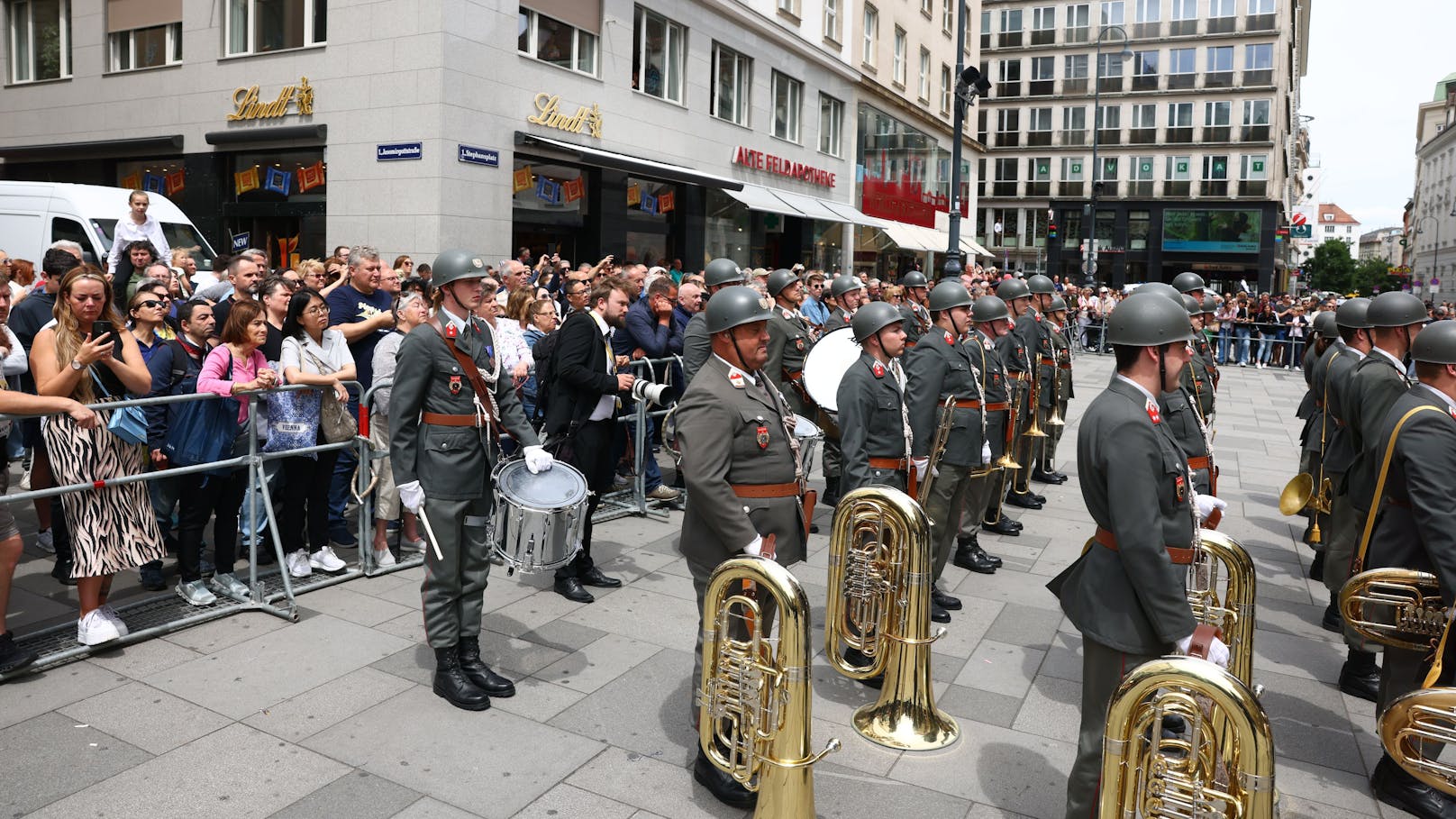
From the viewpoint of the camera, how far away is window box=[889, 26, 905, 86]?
3397 cm

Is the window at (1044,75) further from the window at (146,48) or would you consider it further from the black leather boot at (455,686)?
the black leather boot at (455,686)

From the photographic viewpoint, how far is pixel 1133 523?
3377mm

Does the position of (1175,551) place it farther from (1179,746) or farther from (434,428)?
(434,428)

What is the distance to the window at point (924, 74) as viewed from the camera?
36.8 meters

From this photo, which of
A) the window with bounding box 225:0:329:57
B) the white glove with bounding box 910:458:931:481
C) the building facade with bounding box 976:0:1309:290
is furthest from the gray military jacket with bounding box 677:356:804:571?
the building facade with bounding box 976:0:1309:290

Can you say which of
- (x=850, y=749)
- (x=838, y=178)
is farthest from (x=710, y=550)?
(x=838, y=178)

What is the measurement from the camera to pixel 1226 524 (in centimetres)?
962

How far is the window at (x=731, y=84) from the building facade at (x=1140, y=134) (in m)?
32.5

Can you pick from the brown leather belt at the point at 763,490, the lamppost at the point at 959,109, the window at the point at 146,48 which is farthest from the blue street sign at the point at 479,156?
the brown leather belt at the point at 763,490

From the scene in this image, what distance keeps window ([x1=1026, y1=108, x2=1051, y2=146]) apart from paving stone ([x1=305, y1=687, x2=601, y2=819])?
64.8 m

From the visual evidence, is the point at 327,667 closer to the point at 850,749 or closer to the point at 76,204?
the point at 850,749

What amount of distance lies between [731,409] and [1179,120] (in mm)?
63023

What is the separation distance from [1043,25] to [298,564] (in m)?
64.8

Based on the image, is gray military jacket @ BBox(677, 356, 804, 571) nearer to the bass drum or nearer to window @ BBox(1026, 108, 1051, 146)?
the bass drum
